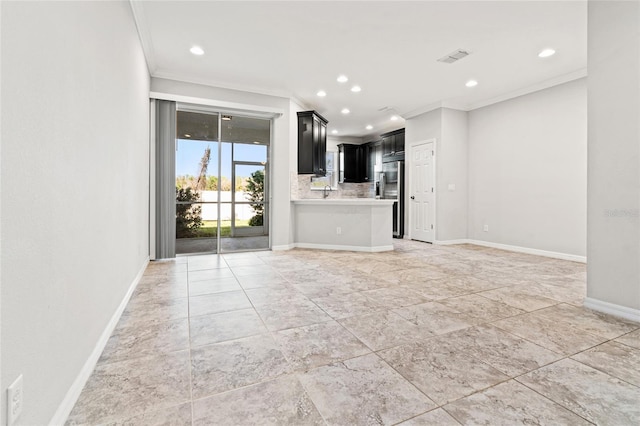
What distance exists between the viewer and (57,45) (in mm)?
1245

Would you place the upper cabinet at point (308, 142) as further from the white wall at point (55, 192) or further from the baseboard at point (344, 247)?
the white wall at point (55, 192)

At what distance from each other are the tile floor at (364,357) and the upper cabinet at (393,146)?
4.54 meters

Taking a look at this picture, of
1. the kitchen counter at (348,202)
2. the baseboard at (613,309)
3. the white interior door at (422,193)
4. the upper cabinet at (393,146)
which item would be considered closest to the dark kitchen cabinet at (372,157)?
the upper cabinet at (393,146)

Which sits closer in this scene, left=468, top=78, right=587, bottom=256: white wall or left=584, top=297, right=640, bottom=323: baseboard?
left=584, top=297, right=640, bottom=323: baseboard

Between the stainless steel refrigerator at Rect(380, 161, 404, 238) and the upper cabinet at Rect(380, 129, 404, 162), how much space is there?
Answer: 17cm

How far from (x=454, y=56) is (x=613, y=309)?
325cm

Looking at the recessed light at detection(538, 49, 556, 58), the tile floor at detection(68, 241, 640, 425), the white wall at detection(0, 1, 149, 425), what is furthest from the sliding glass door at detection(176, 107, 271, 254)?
the recessed light at detection(538, 49, 556, 58)

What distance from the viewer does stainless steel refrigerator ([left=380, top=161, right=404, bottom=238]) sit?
6974 mm

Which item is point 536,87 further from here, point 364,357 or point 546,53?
point 364,357

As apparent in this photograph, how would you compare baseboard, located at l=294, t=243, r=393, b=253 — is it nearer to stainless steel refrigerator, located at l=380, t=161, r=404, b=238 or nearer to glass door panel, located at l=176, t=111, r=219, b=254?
glass door panel, located at l=176, t=111, r=219, b=254

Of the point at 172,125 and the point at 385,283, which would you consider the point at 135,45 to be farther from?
the point at 385,283

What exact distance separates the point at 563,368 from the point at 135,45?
430cm

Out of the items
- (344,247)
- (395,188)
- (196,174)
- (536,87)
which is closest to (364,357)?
(344,247)

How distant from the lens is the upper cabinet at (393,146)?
7.21 meters
